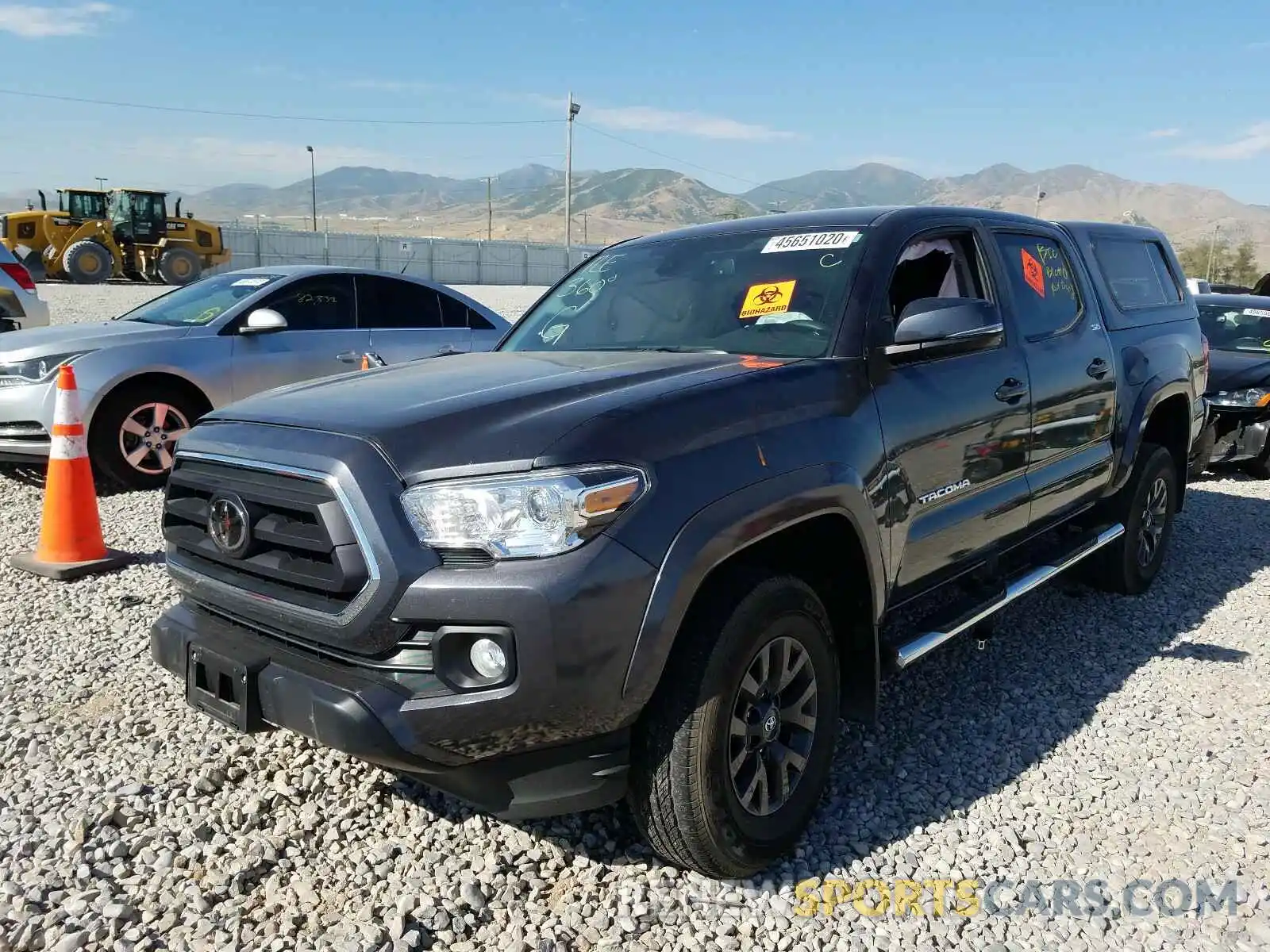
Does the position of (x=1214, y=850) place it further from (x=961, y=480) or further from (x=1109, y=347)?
(x=1109, y=347)

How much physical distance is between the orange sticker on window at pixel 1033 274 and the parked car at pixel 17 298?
9957mm

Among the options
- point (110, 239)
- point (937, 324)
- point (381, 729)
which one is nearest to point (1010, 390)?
point (937, 324)

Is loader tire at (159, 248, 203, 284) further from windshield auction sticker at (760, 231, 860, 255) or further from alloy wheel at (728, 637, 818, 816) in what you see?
alloy wheel at (728, 637, 818, 816)

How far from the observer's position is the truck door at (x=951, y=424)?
3238mm

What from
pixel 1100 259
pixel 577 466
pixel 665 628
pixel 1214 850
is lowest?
pixel 1214 850

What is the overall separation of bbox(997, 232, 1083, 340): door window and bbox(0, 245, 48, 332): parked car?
994 cm

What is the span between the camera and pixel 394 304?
7934 millimetres

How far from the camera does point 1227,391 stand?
9.08 m

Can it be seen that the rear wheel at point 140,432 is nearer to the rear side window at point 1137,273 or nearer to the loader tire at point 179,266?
the rear side window at point 1137,273

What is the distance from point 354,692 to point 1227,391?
9.23m

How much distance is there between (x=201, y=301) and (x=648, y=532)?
20.8 feet

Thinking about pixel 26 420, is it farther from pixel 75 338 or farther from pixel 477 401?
pixel 477 401

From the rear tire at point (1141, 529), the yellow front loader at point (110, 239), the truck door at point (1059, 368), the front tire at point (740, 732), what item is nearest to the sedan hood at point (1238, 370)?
the rear tire at point (1141, 529)

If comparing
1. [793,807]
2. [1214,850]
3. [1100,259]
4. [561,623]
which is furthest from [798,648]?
[1100,259]
